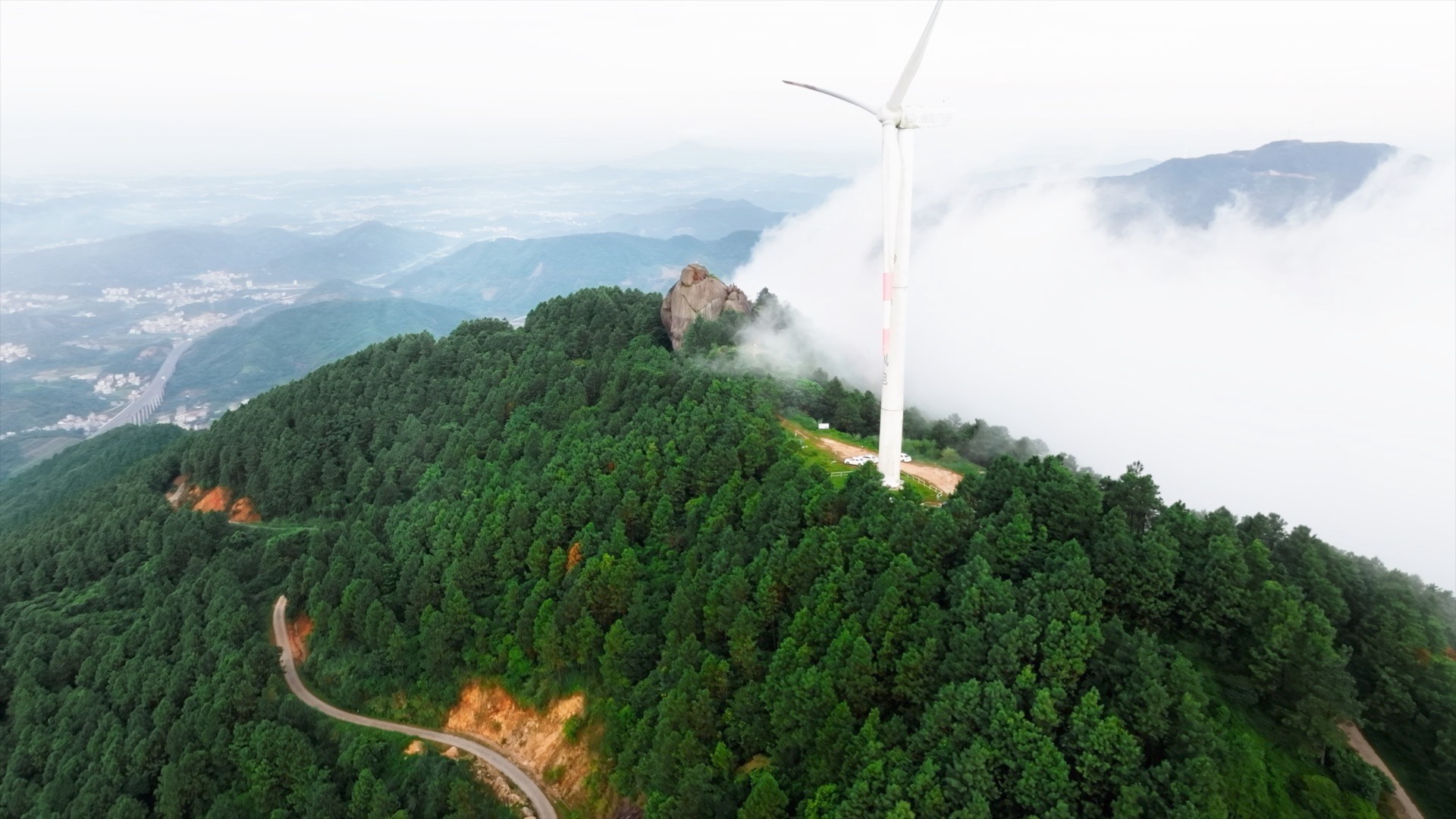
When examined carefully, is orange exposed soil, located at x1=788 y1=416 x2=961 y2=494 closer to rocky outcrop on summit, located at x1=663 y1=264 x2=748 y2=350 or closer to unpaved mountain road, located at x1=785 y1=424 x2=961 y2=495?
unpaved mountain road, located at x1=785 y1=424 x2=961 y2=495

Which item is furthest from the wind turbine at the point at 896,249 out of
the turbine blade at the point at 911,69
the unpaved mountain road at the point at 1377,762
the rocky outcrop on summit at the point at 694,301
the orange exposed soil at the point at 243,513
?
the orange exposed soil at the point at 243,513

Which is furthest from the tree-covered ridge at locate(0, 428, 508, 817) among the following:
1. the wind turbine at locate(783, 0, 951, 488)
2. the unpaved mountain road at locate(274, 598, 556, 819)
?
the wind turbine at locate(783, 0, 951, 488)

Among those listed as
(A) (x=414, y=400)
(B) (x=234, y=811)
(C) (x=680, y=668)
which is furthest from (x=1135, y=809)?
(A) (x=414, y=400)

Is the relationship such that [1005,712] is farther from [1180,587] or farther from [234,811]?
[234,811]

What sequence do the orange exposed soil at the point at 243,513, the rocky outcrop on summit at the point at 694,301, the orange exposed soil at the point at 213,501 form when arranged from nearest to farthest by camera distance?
1. the orange exposed soil at the point at 243,513
2. the orange exposed soil at the point at 213,501
3. the rocky outcrop on summit at the point at 694,301

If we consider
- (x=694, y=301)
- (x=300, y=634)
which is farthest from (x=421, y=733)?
(x=694, y=301)

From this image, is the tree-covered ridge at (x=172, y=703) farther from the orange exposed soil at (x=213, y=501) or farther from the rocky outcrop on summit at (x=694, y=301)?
the rocky outcrop on summit at (x=694, y=301)
